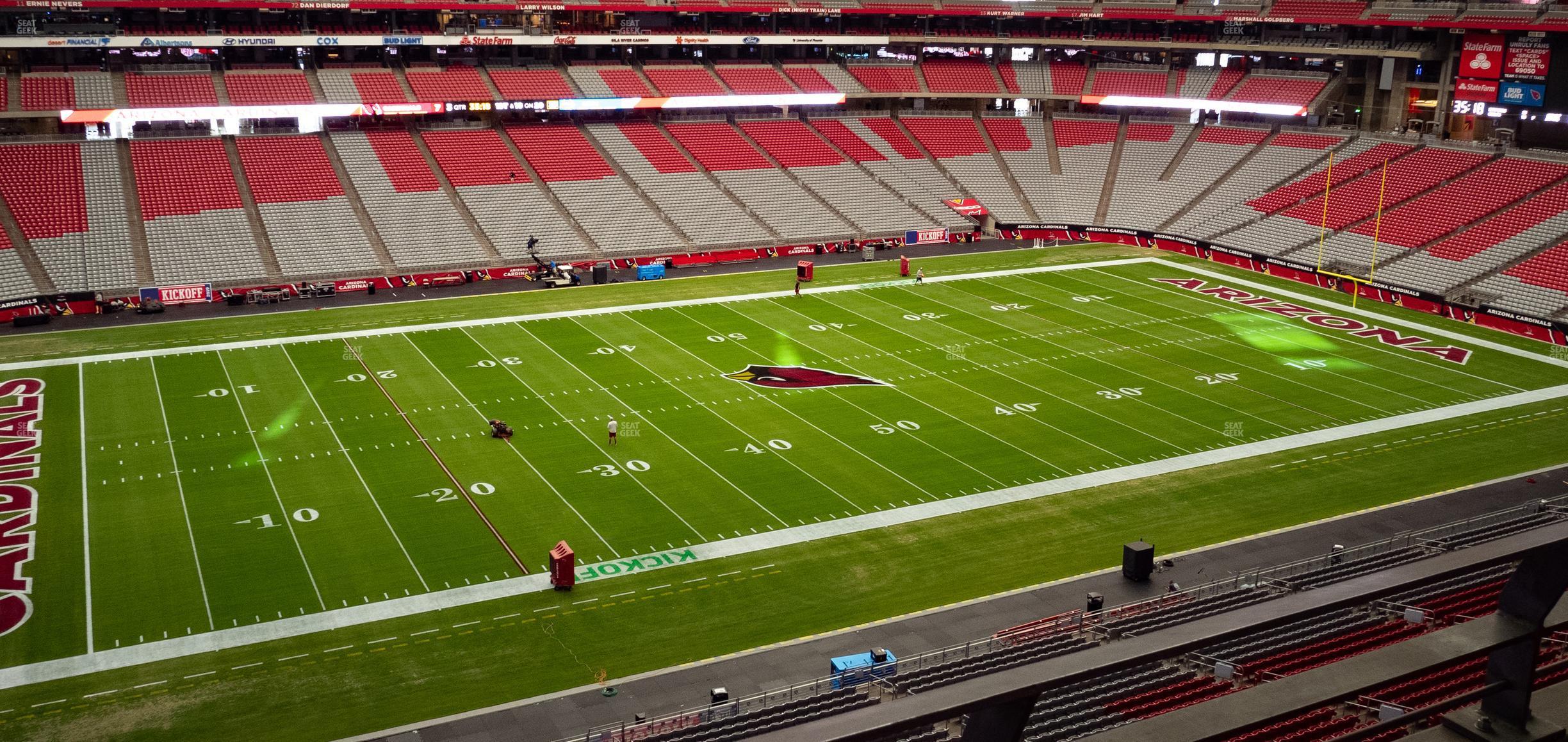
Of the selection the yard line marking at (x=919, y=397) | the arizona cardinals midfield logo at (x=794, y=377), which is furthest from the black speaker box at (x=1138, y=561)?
the arizona cardinals midfield logo at (x=794, y=377)

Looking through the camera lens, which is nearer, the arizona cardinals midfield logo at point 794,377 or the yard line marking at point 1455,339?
the arizona cardinals midfield logo at point 794,377

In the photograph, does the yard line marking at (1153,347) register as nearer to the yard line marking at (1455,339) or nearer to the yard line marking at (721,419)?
the yard line marking at (1455,339)

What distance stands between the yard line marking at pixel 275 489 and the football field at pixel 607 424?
97 millimetres

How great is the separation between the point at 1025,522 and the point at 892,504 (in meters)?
3.08

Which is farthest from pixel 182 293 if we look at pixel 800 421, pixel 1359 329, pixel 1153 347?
pixel 1359 329

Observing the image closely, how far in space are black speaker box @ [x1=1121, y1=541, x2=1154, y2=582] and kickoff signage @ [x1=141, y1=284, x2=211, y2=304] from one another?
37.0 meters

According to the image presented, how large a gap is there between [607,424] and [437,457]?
4.83 metres

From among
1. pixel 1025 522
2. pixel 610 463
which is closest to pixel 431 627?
pixel 610 463

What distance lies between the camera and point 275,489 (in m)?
29.3

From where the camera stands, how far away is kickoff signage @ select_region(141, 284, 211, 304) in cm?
4609

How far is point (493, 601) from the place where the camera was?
24219 mm

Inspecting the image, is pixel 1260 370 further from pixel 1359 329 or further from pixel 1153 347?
pixel 1359 329

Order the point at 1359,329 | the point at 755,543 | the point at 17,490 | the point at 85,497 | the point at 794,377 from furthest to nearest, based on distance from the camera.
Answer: the point at 1359,329
the point at 794,377
the point at 17,490
the point at 85,497
the point at 755,543

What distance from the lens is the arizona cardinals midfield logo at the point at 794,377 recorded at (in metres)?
38.2
